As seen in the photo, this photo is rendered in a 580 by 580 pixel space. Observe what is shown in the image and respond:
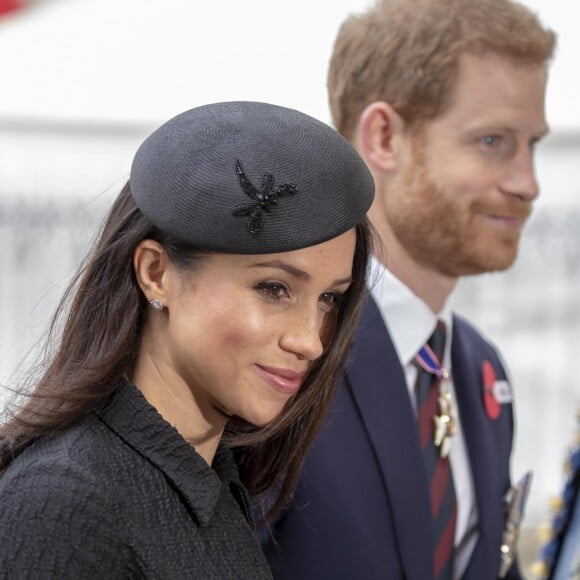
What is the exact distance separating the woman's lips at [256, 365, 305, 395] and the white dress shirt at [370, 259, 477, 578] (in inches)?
22.5

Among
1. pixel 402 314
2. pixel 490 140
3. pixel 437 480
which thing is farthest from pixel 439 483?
pixel 490 140

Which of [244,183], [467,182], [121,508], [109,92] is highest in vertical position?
[244,183]

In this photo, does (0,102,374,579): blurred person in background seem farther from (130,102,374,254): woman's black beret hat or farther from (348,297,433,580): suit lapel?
(348,297,433,580): suit lapel

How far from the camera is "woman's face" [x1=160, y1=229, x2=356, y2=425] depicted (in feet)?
3.59

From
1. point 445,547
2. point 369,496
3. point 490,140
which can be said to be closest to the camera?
point 369,496

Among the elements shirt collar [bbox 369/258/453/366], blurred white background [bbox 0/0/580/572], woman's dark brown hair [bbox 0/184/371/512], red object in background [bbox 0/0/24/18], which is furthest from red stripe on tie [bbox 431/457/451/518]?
red object in background [bbox 0/0/24/18]

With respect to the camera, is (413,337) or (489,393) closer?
(413,337)

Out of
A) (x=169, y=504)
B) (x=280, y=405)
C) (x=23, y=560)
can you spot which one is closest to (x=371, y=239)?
(x=280, y=405)

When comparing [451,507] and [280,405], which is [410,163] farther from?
[280,405]

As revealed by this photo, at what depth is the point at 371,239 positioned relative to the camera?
1.25m

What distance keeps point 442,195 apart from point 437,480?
1.46 ft

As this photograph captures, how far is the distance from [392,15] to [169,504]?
100 cm

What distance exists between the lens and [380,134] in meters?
1.79

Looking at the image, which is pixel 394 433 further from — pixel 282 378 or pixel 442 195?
pixel 282 378
